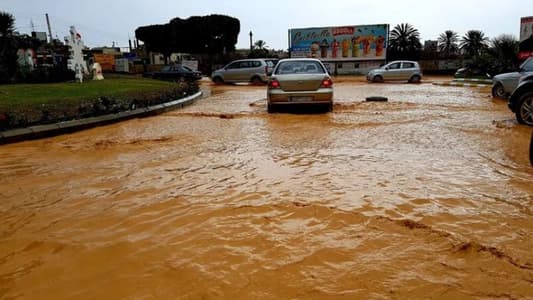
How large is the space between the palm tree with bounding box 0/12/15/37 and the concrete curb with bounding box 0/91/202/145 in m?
12.1

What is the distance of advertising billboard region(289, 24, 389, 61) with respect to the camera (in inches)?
1560

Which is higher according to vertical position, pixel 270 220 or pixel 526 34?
pixel 526 34

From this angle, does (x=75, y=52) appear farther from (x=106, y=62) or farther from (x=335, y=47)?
(x=335, y=47)

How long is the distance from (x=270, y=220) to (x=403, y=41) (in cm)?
4951

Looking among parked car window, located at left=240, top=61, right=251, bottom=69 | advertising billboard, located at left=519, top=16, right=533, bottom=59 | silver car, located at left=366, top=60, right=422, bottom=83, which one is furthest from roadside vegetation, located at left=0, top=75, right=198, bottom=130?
advertising billboard, located at left=519, top=16, right=533, bottom=59

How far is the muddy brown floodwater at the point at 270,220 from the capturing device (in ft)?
7.89

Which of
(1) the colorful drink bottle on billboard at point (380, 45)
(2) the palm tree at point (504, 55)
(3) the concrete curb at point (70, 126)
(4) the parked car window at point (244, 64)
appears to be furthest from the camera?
(1) the colorful drink bottle on billboard at point (380, 45)

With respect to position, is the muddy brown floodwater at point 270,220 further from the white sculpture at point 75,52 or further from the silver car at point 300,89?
the white sculpture at point 75,52

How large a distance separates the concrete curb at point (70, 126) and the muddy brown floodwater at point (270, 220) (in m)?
0.75

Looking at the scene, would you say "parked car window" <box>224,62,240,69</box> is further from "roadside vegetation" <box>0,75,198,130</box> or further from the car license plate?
the car license plate

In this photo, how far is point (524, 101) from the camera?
800cm

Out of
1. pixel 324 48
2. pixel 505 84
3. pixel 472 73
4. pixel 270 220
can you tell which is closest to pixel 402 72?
pixel 472 73

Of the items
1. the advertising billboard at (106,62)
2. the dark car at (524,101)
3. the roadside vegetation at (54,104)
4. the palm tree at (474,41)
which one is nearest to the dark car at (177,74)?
the advertising billboard at (106,62)

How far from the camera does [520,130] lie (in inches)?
297
